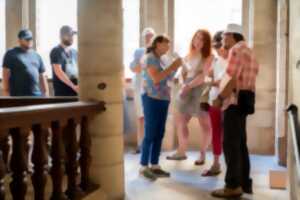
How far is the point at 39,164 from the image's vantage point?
263 centimetres

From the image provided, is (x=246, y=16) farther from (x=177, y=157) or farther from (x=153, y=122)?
(x=153, y=122)

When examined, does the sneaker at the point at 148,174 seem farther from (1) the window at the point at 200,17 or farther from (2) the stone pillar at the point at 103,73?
(1) the window at the point at 200,17

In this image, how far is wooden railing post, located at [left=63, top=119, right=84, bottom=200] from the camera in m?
3.08

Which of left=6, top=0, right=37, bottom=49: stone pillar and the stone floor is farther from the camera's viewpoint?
left=6, top=0, right=37, bottom=49: stone pillar

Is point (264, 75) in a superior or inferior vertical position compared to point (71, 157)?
superior

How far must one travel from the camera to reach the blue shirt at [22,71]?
5.00m

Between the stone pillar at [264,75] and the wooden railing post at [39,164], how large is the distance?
366 cm

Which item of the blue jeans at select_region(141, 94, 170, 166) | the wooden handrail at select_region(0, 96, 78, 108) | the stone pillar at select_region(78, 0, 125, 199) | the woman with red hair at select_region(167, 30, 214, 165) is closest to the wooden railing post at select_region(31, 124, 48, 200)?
the stone pillar at select_region(78, 0, 125, 199)

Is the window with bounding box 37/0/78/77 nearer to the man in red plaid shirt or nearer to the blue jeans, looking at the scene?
the blue jeans

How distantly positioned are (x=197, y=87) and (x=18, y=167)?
2863mm

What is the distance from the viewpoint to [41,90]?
5375mm

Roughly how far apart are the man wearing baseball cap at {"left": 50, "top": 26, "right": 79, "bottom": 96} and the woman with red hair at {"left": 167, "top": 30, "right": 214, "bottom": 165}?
3.78ft

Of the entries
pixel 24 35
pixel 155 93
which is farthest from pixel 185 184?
→ pixel 24 35

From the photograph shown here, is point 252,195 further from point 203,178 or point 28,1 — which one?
point 28,1
